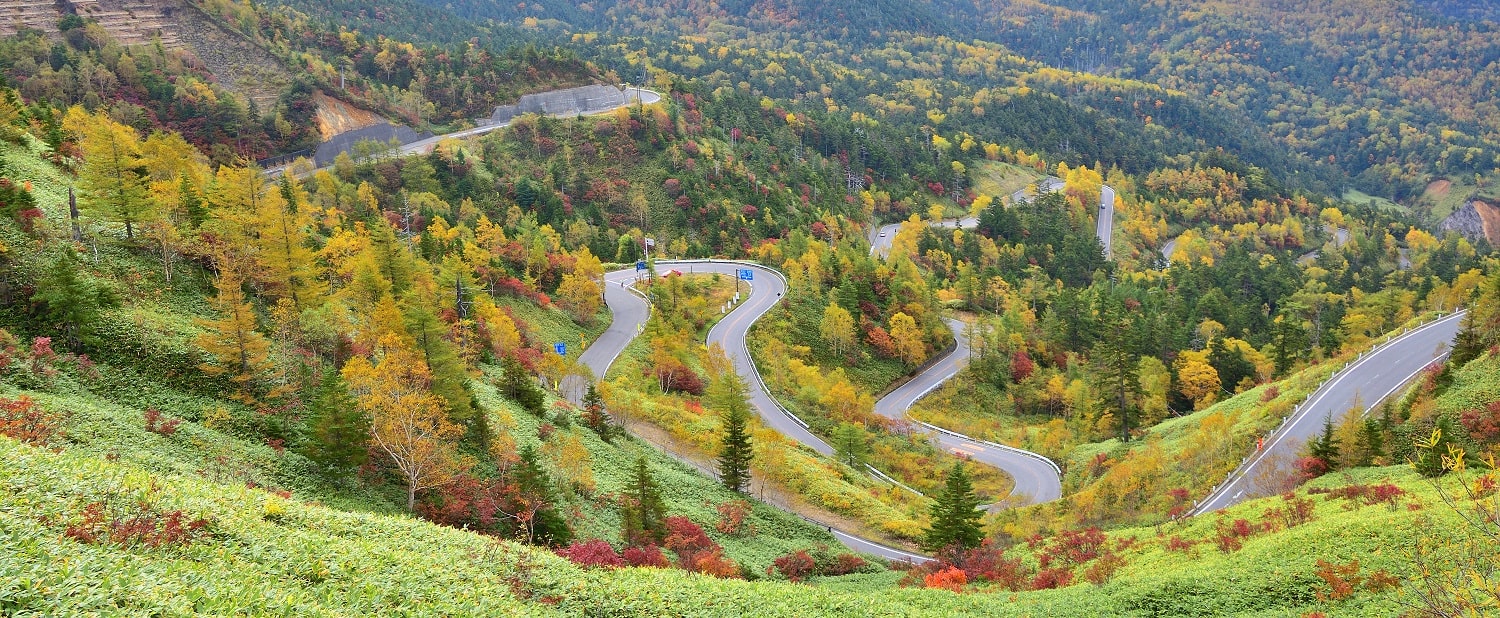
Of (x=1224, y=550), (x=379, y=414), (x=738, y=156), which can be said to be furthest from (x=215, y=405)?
(x=738, y=156)

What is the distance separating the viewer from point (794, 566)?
41.5 meters

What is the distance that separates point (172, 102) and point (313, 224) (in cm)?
6712

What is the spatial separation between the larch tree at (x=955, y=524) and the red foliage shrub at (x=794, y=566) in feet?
28.8

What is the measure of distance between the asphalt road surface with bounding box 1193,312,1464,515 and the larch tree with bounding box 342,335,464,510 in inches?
1668

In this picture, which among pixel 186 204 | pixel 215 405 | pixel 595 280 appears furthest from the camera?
pixel 595 280

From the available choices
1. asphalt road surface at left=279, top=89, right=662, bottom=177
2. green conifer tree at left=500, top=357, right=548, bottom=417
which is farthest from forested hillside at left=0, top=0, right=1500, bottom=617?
asphalt road surface at left=279, top=89, right=662, bottom=177

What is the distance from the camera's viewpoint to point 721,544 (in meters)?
44.3

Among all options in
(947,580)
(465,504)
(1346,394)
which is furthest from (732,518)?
(1346,394)

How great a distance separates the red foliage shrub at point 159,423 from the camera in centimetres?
3172

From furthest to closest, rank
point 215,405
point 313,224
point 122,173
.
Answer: point 313,224
point 122,173
point 215,405

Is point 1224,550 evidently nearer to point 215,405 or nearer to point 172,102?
point 215,405

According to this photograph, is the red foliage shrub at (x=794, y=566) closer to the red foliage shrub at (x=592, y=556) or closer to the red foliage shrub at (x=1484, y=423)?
the red foliage shrub at (x=592, y=556)

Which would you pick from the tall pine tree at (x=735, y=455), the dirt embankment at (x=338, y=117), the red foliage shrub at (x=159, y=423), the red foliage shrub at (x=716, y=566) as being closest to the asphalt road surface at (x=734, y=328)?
the tall pine tree at (x=735, y=455)

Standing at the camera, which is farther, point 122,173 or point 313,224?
point 313,224
